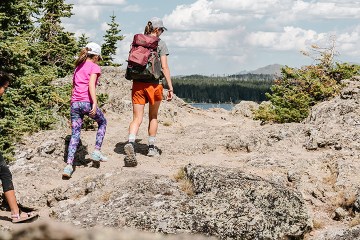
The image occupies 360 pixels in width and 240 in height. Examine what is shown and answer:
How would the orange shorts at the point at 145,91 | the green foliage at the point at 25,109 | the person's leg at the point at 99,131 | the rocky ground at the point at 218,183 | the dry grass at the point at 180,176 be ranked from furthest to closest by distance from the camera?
the green foliage at the point at 25,109, the orange shorts at the point at 145,91, the person's leg at the point at 99,131, the dry grass at the point at 180,176, the rocky ground at the point at 218,183

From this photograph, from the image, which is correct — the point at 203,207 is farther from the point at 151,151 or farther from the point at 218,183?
the point at 151,151

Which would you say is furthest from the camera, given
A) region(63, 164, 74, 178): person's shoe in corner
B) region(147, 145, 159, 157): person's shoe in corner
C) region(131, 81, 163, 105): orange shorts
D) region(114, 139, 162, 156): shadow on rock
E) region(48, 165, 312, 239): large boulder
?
region(114, 139, 162, 156): shadow on rock

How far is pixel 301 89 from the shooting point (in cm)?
1888

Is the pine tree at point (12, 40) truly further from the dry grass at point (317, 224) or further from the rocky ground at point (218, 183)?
the dry grass at point (317, 224)

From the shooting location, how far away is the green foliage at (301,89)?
17203mm

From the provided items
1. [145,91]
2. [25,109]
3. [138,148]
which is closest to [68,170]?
[145,91]

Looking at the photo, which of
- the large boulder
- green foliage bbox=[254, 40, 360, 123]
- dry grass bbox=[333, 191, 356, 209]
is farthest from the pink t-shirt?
green foliage bbox=[254, 40, 360, 123]

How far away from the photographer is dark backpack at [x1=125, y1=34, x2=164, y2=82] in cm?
982

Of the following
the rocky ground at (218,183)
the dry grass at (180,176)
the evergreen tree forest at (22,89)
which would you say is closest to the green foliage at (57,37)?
the evergreen tree forest at (22,89)

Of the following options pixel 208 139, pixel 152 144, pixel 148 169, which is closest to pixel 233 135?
pixel 208 139

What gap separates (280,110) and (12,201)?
11.8 metres

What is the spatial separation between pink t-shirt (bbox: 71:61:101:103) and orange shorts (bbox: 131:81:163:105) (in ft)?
3.85

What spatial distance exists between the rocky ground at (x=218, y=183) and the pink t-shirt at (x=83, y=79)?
1.63 meters

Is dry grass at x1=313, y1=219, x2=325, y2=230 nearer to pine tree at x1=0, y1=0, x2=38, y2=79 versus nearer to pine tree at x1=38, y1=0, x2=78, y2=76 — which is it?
pine tree at x1=0, y1=0, x2=38, y2=79
